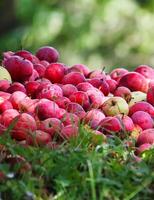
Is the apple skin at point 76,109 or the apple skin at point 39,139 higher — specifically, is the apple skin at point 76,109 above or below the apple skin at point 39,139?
below

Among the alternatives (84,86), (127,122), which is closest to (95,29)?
(84,86)

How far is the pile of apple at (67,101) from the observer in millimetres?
3150

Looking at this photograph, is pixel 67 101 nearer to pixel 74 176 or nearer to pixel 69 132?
pixel 69 132

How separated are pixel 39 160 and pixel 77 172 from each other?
0.49 feet

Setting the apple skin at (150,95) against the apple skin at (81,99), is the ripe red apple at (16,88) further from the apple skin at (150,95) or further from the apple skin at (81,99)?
the apple skin at (150,95)

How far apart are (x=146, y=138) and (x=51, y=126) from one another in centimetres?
39

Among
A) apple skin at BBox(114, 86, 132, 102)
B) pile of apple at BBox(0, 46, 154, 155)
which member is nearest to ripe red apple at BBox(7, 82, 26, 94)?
pile of apple at BBox(0, 46, 154, 155)

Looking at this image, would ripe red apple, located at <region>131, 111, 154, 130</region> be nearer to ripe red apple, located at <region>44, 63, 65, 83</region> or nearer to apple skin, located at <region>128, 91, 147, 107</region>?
apple skin, located at <region>128, 91, 147, 107</region>

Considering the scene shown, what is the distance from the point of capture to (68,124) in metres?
3.23

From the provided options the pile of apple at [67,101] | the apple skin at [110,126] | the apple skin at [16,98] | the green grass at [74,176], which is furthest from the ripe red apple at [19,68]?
the green grass at [74,176]

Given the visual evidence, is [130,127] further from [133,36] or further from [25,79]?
[133,36]

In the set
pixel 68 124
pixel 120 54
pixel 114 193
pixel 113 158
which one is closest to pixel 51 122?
pixel 68 124

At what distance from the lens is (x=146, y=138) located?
323 cm

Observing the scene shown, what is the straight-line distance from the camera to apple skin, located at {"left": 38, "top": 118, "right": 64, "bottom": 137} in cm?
313
